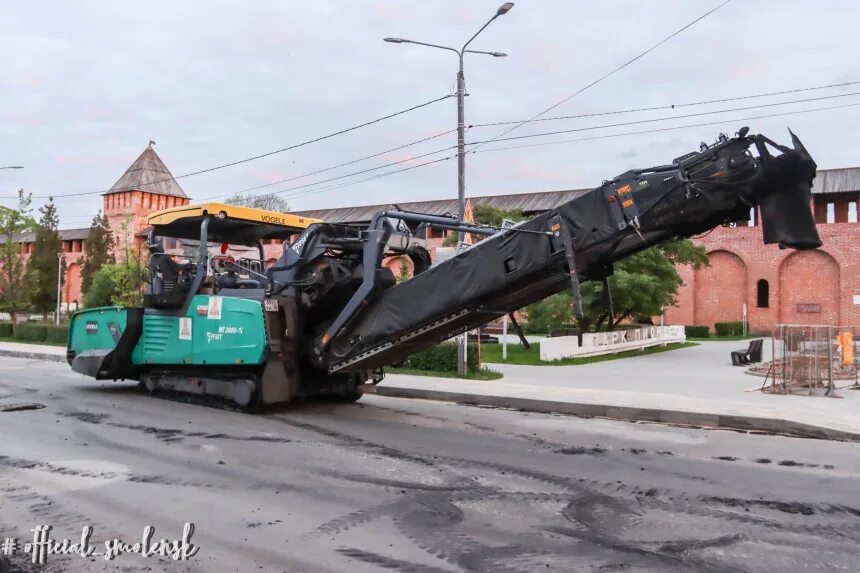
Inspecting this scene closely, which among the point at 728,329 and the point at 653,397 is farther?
the point at 728,329

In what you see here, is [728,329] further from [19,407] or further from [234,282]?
[19,407]

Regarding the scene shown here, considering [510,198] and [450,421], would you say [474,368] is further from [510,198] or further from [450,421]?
[510,198]

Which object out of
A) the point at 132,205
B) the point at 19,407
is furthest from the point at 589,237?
the point at 132,205

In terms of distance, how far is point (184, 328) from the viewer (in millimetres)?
11594

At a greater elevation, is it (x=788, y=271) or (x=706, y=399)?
(x=788, y=271)

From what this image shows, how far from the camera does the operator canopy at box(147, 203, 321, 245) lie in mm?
11562

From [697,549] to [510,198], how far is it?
46694mm

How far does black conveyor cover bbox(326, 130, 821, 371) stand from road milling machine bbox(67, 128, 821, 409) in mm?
16

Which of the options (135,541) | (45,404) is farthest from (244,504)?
(45,404)

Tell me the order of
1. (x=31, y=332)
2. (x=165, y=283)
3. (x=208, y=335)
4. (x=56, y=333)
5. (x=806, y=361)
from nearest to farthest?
1. (x=208, y=335)
2. (x=165, y=283)
3. (x=806, y=361)
4. (x=56, y=333)
5. (x=31, y=332)

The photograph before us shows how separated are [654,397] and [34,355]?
822 inches

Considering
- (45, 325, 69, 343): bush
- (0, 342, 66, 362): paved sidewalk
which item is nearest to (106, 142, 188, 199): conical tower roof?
(45, 325, 69, 343): bush

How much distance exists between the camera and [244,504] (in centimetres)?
609

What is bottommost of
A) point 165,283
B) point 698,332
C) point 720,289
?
point 698,332
